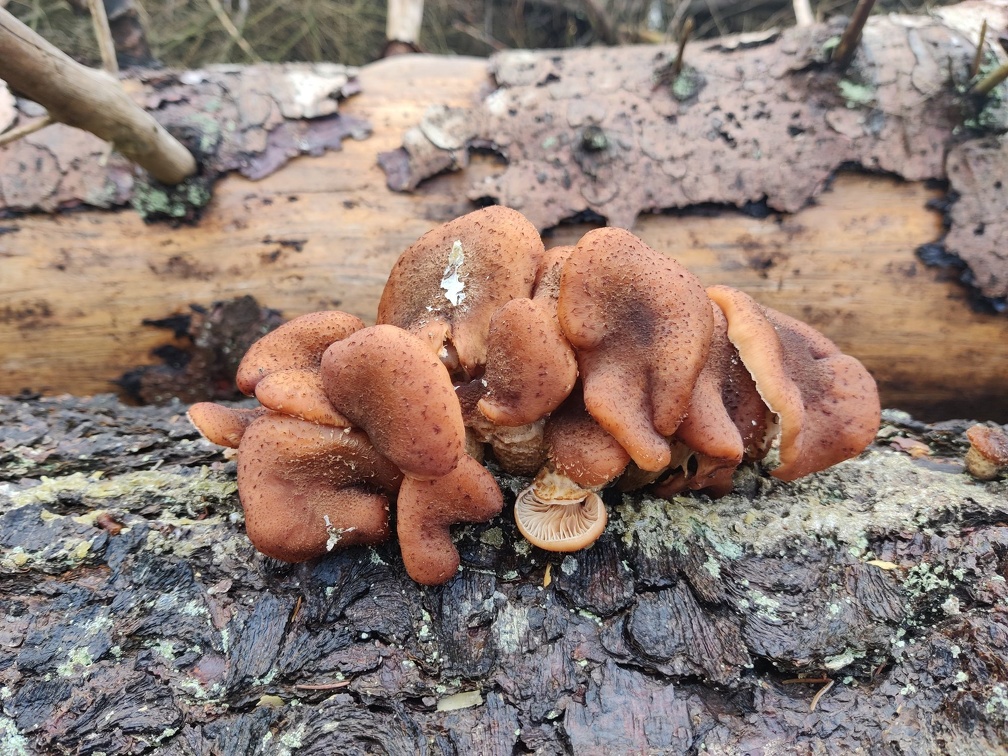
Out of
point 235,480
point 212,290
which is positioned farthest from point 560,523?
point 212,290

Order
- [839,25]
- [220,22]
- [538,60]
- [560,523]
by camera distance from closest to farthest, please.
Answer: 1. [560,523]
2. [839,25]
3. [538,60]
4. [220,22]

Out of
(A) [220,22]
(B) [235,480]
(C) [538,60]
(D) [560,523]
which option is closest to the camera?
(D) [560,523]

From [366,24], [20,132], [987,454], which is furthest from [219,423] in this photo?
[366,24]

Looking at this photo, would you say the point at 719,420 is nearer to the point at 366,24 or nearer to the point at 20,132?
the point at 20,132

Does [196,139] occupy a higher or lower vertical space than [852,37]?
lower

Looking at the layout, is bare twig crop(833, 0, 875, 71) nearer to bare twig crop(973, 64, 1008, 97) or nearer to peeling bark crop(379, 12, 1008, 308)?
peeling bark crop(379, 12, 1008, 308)

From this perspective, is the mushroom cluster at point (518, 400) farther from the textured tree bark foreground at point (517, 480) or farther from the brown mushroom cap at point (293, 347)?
the textured tree bark foreground at point (517, 480)

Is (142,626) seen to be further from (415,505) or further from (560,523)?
(560,523)

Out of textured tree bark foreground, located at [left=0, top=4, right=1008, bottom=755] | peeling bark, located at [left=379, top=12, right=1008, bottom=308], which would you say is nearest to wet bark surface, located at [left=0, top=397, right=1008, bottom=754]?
textured tree bark foreground, located at [left=0, top=4, right=1008, bottom=755]
